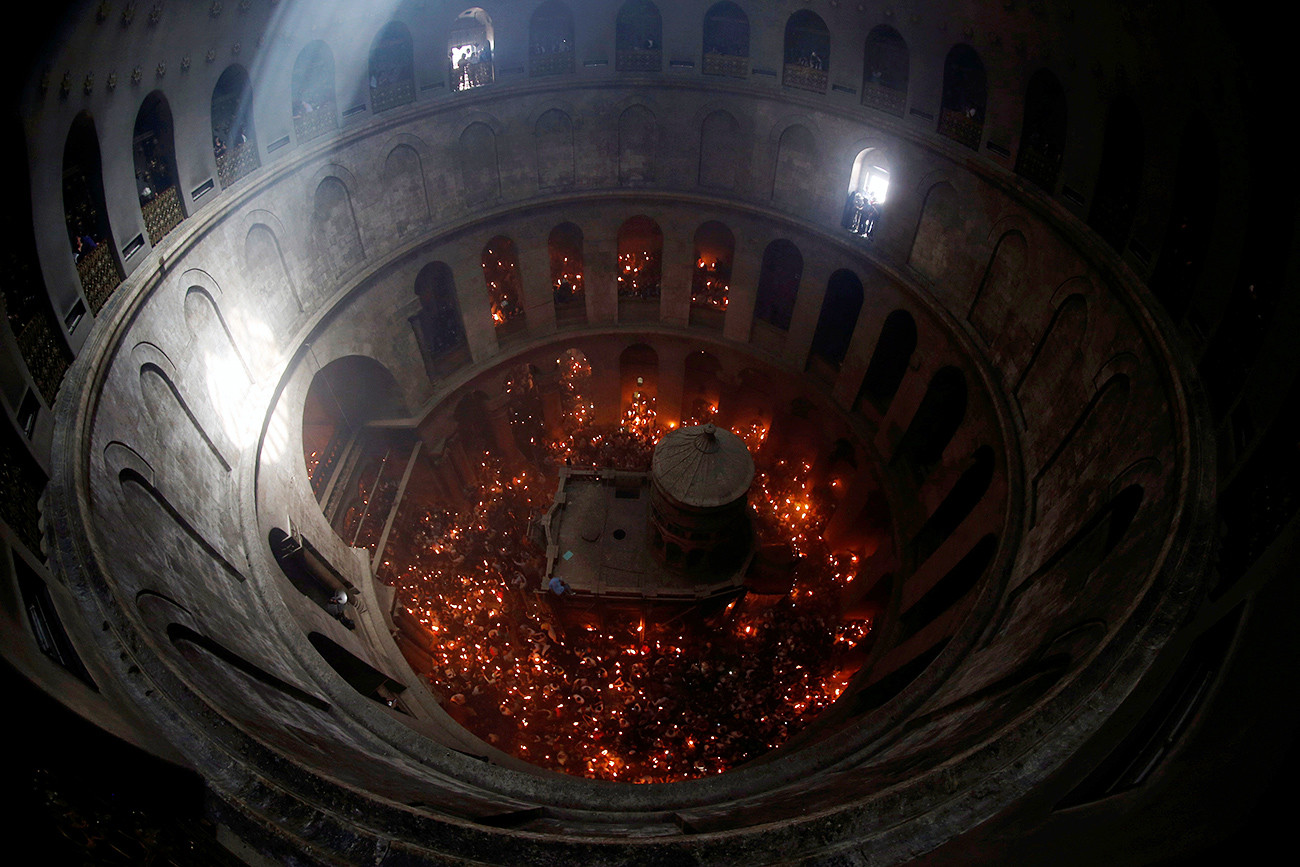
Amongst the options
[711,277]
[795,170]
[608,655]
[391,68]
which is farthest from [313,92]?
[608,655]

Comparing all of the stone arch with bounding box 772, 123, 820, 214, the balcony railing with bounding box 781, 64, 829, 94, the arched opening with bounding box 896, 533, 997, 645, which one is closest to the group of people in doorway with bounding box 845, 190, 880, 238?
the stone arch with bounding box 772, 123, 820, 214

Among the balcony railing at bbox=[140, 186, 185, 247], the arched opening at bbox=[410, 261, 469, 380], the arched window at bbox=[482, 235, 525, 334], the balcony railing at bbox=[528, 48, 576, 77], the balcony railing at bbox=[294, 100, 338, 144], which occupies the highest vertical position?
the balcony railing at bbox=[528, 48, 576, 77]

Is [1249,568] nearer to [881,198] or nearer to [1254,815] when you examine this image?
[1254,815]

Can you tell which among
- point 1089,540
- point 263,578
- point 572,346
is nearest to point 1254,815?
point 1089,540

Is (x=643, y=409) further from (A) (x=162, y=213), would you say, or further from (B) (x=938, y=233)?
(A) (x=162, y=213)

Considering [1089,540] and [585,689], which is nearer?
[1089,540]

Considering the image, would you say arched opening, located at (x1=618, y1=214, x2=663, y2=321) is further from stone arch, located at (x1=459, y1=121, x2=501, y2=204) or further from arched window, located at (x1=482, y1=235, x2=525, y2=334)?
stone arch, located at (x1=459, y1=121, x2=501, y2=204)
